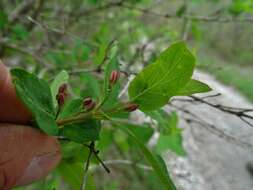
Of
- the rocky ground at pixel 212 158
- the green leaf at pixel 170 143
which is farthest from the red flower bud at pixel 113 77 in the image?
the rocky ground at pixel 212 158

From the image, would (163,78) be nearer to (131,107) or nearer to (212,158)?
(131,107)

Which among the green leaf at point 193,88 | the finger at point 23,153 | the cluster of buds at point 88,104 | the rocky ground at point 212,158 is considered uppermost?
the green leaf at point 193,88

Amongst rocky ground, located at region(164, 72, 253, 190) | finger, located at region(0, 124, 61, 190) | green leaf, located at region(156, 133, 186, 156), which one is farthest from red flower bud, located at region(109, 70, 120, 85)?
rocky ground, located at region(164, 72, 253, 190)

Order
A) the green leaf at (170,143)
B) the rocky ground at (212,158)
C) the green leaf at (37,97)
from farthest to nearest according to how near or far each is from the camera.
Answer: the rocky ground at (212,158)
the green leaf at (170,143)
the green leaf at (37,97)

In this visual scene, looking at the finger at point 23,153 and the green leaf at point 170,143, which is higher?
the finger at point 23,153

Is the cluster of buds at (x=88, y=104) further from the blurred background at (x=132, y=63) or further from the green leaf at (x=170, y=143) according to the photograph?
the green leaf at (x=170, y=143)

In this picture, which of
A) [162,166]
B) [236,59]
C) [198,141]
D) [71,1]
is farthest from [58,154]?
[236,59]

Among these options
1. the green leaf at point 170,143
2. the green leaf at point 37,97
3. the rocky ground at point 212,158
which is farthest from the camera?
the rocky ground at point 212,158
